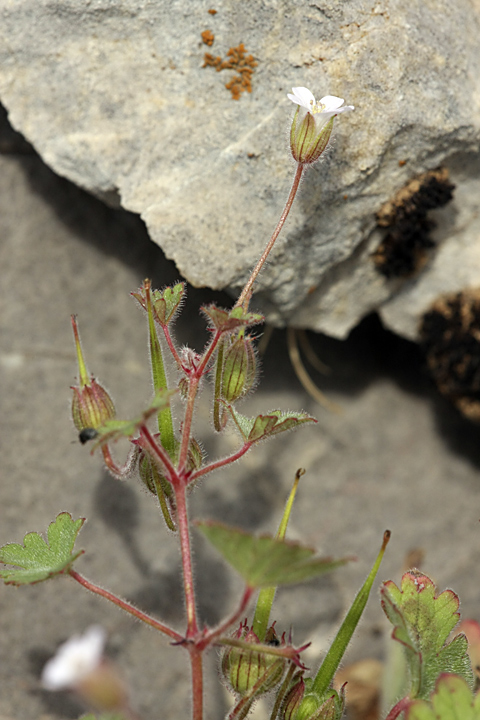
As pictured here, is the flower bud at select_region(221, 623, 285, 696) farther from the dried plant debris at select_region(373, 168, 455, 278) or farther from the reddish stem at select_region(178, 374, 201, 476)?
the dried plant debris at select_region(373, 168, 455, 278)

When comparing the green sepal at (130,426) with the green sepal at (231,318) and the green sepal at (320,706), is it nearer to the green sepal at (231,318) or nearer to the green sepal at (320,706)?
the green sepal at (231,318)

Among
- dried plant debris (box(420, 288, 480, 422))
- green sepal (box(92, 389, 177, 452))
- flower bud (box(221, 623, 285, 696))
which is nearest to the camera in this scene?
green sepal (box(92, 389, 177, 452))

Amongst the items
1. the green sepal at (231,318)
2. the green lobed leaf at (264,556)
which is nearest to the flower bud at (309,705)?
the green lobed leaf at (264,556)

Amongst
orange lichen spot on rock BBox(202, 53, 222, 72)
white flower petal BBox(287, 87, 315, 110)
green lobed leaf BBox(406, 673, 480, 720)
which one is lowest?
green lobed leaf BBox(406, 673, 480, 720)

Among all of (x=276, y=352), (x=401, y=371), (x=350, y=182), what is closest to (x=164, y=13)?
(x=350, y=182)

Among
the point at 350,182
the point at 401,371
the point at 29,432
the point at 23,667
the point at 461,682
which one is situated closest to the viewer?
the point at 461,682

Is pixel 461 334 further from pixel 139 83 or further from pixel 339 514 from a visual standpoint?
pixel 139 83

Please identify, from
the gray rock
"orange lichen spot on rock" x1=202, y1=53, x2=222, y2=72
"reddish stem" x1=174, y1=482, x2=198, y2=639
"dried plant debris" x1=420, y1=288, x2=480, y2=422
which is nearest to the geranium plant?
"reddish stem" x1=174, y1=482, x2=198, y2=639
